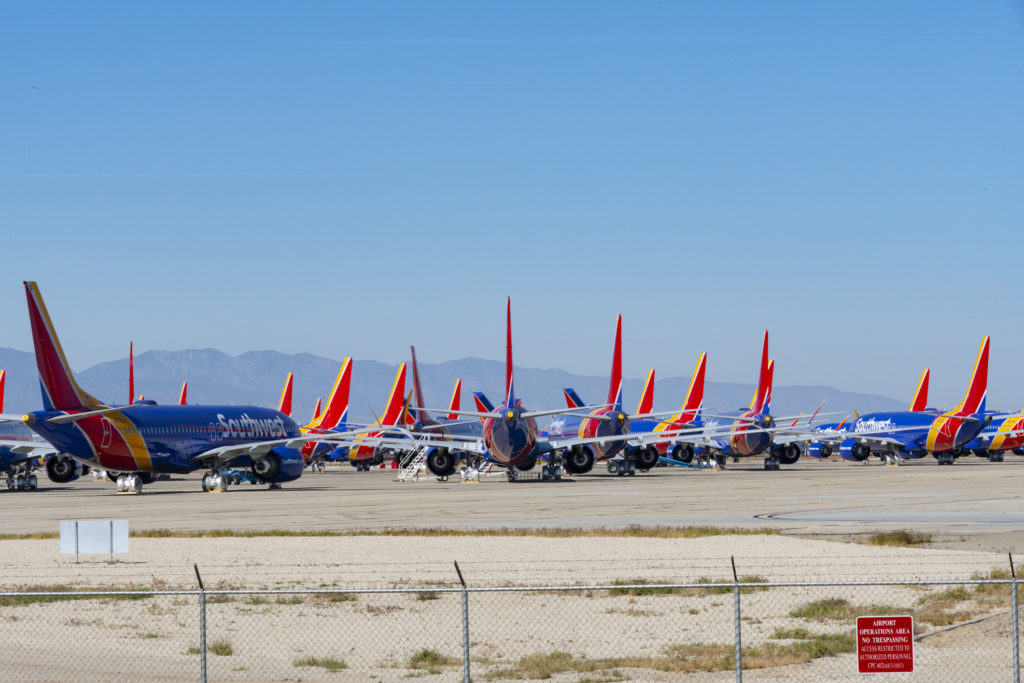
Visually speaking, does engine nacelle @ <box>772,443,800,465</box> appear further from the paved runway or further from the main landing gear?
the main landing gear

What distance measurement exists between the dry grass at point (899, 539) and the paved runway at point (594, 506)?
752 millimetres

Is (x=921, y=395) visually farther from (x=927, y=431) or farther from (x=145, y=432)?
(x=145, y=432)

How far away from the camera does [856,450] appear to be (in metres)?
111

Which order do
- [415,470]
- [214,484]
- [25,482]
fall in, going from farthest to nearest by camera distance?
[415,470], [25,482], [214,484]

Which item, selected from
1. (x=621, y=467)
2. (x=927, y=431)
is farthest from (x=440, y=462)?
(x=927, y=431)

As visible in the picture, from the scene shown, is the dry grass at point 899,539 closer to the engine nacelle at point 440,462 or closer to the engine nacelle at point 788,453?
the engine nacelle at point 440,462

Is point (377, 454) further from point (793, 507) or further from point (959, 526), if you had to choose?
point (959, 526)

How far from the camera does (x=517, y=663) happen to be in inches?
692

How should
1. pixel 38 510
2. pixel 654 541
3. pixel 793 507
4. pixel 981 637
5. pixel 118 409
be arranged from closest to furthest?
1. pixel 981 637
2. pixel 654 541
3. pixel 793 507
4. pixel 38 510
5. pixel 118 409

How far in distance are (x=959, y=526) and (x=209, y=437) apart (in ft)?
135

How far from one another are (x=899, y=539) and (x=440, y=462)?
48479mm

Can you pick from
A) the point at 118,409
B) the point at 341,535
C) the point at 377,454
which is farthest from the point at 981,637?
the point at 377,454

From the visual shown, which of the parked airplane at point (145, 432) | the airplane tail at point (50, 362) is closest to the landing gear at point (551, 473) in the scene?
the parked airplane at point (145, 432)

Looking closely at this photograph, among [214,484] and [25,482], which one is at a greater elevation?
[214,484]
